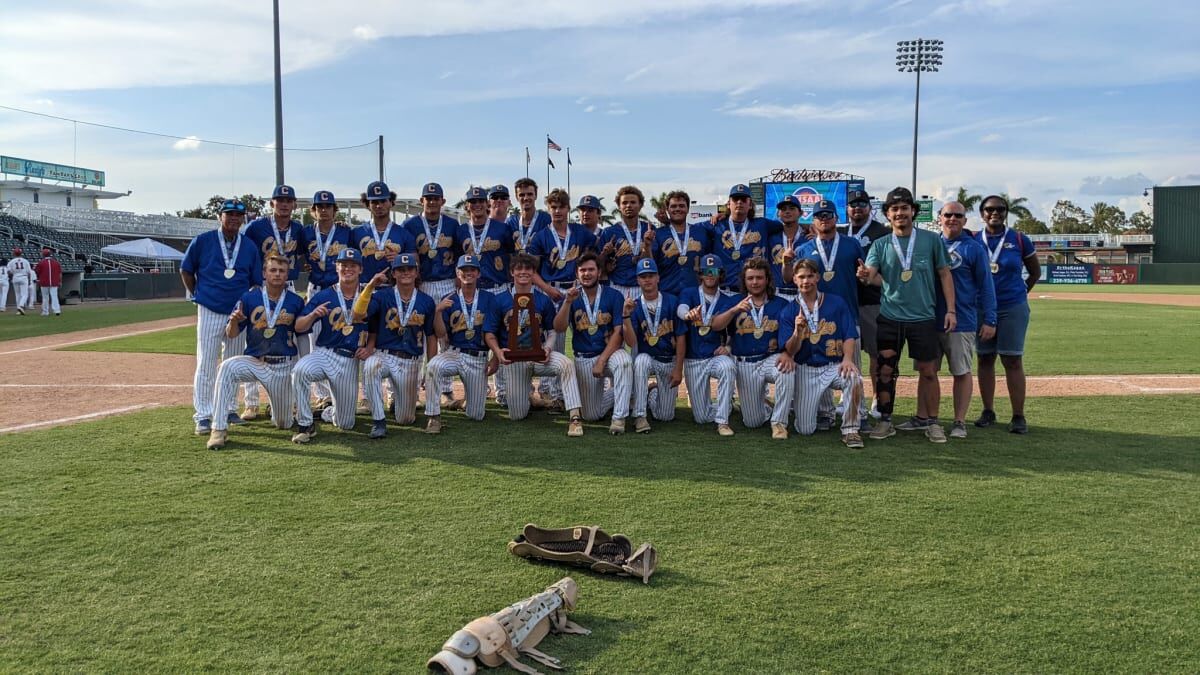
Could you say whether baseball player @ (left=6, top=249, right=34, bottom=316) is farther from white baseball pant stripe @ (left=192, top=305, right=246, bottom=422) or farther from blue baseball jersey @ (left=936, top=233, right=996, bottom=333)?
blue baseball jersey @ (left=936, top=233, right=996, bottom=333)

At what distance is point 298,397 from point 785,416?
381 cm

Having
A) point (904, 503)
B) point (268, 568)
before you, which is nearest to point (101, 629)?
point (268, 568)

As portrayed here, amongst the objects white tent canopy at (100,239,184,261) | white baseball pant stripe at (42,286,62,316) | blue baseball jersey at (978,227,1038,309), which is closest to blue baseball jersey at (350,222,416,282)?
blue baseball jersey at (978,227,1038,309)

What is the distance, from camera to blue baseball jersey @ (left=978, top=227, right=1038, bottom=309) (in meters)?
6.57

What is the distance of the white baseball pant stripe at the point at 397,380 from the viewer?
668 cm

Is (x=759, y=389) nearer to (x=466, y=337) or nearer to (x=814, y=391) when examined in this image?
(x=814, y=391)

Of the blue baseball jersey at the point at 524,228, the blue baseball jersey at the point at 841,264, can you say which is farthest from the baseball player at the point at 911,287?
the blue baseball jersey at the point at 524,228

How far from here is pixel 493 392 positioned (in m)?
8.34

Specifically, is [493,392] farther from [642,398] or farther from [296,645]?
[296,645]

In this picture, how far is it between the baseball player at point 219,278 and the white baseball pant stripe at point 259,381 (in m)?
0.31

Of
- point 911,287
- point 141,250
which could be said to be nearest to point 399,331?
point 911,287

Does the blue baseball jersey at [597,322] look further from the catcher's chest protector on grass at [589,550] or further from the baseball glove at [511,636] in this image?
the baseball glove at [511,636]

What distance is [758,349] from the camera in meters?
6.80

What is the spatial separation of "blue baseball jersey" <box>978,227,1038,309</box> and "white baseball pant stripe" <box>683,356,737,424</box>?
7.26ft
